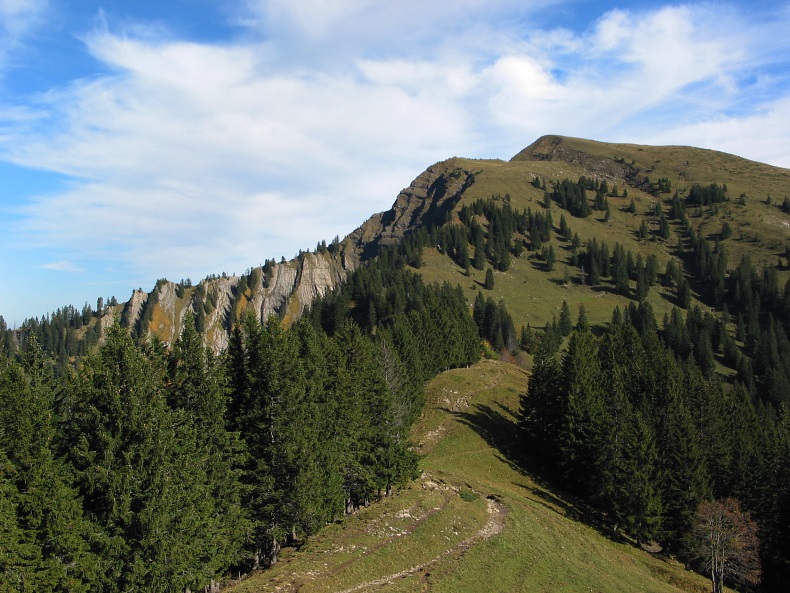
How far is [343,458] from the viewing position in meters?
42.0

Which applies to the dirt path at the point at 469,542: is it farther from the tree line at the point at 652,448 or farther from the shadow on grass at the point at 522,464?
the tree line at the point at 652,448

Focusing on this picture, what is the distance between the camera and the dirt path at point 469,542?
30.4m

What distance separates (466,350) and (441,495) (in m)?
62.1

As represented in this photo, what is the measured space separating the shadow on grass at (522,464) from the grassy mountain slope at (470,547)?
383 millimetres

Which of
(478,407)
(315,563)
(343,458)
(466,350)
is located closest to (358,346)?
(343,458)

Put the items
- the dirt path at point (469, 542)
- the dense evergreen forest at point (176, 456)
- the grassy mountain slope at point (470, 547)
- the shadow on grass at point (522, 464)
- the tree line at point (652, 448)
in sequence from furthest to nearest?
the shadow on grass at point (522, 464), the tree line at point (652, 448), the grassy mountain slope at point (470, 547), the dirt path at point (469, 542), the dense evergreen forest at point (176, 456)

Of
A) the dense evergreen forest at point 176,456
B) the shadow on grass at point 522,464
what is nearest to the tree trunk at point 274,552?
the dense evergreen forest at point 176,456

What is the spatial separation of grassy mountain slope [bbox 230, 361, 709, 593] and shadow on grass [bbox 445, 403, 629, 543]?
0.38 metres

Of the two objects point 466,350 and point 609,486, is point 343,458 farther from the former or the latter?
point 466,350

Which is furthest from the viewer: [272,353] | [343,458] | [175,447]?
[343,458]

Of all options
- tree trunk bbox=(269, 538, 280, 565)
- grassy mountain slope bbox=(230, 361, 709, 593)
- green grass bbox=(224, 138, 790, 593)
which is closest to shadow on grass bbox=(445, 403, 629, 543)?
green grass bbox=(224, 138, 790, 593)

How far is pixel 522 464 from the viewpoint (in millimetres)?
69188

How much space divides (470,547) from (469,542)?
3.52 feet

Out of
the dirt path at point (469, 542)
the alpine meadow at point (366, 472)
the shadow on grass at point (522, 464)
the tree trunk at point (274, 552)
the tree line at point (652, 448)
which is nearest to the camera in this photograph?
the alpine meadow at point (366, 472)
